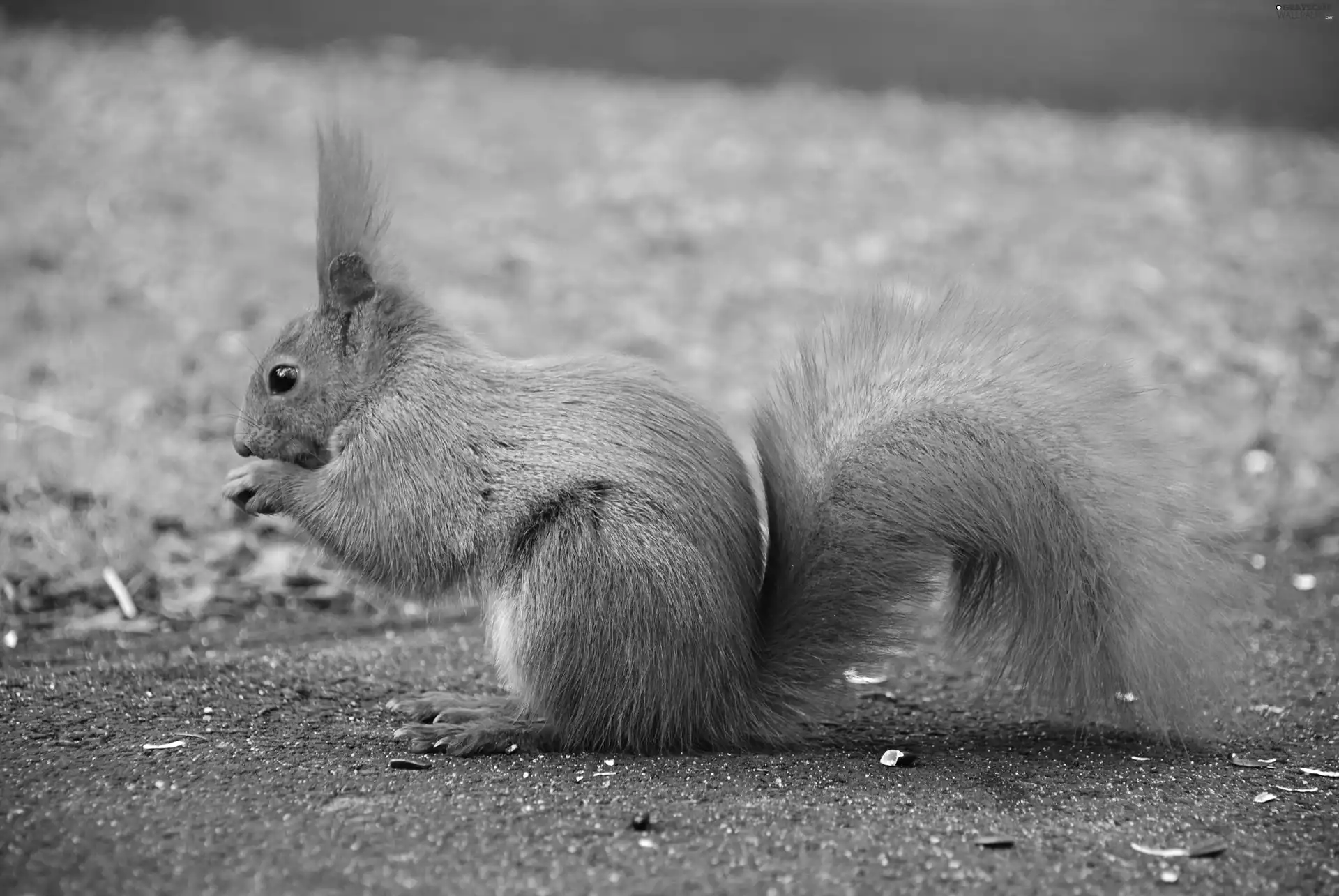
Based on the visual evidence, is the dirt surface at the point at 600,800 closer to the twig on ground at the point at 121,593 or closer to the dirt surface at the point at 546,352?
the dirt surface at the point at 546,352

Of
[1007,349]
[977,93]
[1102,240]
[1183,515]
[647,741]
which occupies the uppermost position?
[977,93]

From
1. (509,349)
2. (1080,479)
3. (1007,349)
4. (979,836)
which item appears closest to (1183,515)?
(1080,479)

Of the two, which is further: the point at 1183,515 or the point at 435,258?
the point at 435,258

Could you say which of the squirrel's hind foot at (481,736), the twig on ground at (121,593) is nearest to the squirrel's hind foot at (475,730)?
the squirrel's hind foot at (481,736)

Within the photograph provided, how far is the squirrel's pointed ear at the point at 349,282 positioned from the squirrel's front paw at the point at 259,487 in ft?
1.25

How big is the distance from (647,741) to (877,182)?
5.44 meters

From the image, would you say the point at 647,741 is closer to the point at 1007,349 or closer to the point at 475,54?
the point at 1007,349

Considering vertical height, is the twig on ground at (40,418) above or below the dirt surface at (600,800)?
above

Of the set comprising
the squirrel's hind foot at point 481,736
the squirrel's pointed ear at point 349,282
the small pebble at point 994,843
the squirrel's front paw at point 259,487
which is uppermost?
the squirrel's pointed ear at point 349,282

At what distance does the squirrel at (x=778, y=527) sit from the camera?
88.0 inches

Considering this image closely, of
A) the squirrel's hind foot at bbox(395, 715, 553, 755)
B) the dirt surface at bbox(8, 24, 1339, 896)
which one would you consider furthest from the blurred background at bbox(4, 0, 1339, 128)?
the squirrel's hind foot at bbox(395, 715, 553, 755)

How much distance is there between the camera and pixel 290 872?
69.6 inches

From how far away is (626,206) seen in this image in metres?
6.82

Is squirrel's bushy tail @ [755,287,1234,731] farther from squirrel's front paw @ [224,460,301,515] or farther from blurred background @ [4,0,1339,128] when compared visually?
blurred background @ [4,0,1339,128]
